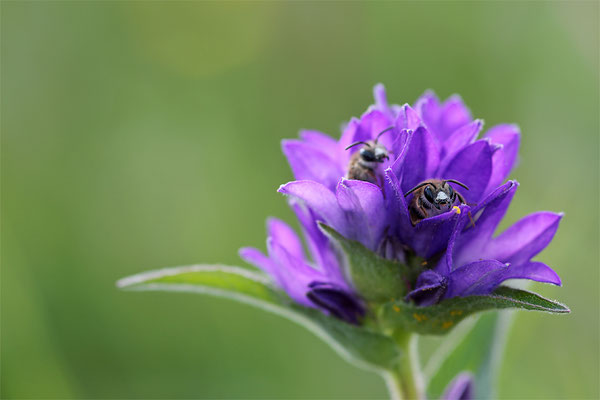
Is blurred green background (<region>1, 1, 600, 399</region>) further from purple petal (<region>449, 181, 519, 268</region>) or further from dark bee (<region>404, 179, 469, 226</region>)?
dark bee (<region>404, 179, 469, 226</region>)

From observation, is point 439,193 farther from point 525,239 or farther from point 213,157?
point 213,157

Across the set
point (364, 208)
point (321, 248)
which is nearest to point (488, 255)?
point (364, 208)

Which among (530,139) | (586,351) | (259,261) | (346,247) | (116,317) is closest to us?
(346,247)

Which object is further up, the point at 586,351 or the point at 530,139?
the point at 530,139

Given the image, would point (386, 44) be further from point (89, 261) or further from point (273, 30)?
point (89, 261)

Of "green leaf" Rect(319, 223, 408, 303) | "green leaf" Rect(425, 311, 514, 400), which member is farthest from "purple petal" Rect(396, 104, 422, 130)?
"green leaf" Rect(425, 311, 514, 400)

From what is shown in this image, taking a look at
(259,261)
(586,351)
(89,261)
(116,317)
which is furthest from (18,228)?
(586,351)

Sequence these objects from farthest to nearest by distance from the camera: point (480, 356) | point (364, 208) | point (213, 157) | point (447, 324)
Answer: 1. point (213, 157)
2. point (480, 356)
3. point (447, 324)
4. point (364, 208)
